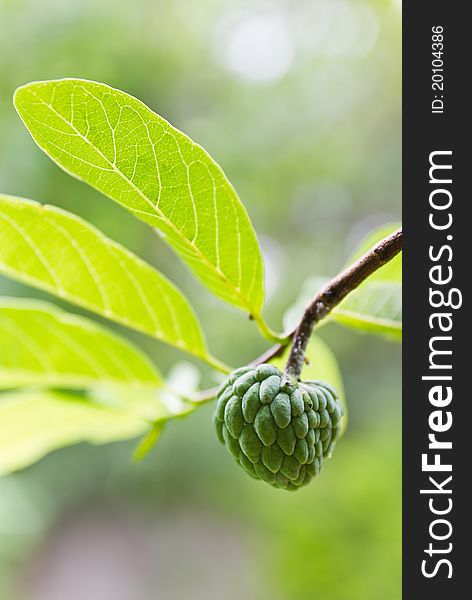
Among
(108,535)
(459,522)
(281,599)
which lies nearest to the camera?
(459,522)

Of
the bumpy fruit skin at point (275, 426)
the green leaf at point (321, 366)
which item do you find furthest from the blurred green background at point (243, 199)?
the bumpy fruit skin at point (275, 426)

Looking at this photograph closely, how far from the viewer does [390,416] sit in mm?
4902

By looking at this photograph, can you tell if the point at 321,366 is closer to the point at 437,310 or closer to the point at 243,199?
the point at 437,310

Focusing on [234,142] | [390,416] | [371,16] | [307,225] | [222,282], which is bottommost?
[222,282]

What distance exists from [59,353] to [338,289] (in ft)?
1.26

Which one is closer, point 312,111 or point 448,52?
point 448,52

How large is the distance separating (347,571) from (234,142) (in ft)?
10.9

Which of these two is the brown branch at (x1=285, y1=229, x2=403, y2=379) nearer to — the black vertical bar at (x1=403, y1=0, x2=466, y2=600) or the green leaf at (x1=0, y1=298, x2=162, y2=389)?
the black vertical bar at (x1=403, y1=0, x2=466, y2=600)

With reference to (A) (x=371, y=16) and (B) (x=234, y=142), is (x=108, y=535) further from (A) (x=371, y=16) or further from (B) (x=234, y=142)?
(A) (x=371, y=16)

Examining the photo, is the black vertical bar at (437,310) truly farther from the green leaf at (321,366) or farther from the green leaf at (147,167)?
the green leaf at (321,366)

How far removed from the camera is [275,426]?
468 mm

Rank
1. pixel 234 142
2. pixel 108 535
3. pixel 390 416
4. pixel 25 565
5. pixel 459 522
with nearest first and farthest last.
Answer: pixel 459 522
pixel 390 416
pixel 234 142
pixel 25 565
pixel 108 535

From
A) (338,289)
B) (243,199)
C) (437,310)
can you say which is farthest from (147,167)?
(243,199)

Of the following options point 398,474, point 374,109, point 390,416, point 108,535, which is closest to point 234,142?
point 374,109
